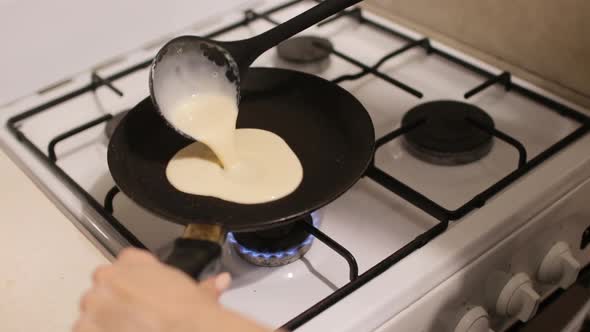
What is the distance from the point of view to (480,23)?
0.86 meters

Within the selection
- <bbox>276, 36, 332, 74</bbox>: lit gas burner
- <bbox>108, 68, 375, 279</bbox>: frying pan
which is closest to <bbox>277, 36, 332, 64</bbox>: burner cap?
<bbox>276, 36, 332, 74</bbox>: lit gas burner

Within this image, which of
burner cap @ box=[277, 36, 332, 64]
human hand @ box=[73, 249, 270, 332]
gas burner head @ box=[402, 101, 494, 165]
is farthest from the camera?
burner cap @ box=[277, 36, 332, 64]

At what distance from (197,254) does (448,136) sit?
0.36m

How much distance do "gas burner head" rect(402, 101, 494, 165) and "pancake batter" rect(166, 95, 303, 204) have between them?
0.48ft

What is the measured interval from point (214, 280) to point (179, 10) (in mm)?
610

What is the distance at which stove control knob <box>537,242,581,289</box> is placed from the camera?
2.11ft

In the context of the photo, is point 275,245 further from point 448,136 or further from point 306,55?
point 306,55

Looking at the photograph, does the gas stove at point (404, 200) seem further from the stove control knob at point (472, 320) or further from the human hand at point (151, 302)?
the human hand at point (151, 302)

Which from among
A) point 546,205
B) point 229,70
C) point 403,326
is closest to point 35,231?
point 229,70

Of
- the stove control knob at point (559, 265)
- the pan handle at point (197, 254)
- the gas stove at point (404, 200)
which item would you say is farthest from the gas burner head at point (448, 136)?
the pan handle at point (197, 254)

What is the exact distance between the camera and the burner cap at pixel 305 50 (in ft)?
2.80

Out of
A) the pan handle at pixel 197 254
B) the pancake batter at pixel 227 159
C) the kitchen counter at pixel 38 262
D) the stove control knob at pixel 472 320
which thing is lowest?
the stove control knob at pixel 472 320

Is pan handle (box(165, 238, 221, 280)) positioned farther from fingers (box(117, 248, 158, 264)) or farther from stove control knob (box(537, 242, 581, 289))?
stove control knob (box(537, 242, 581, 289))

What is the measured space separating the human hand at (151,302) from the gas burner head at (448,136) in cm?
38
